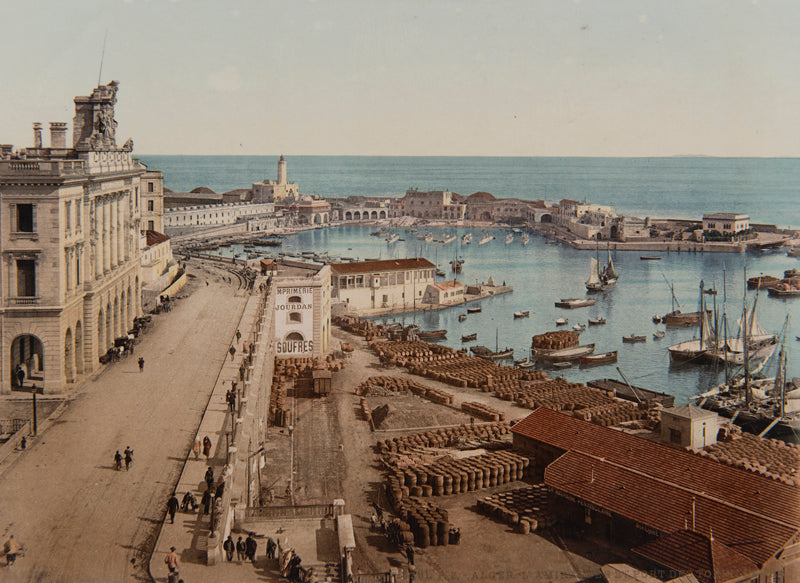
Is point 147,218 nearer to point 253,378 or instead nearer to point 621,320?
point 253,378

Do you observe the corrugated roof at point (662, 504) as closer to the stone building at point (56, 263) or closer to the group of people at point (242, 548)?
the group of people at point (242, 548)

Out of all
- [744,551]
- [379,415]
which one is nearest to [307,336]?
[379,415]

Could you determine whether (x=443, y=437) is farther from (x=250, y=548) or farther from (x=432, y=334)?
(x=432, y=334)

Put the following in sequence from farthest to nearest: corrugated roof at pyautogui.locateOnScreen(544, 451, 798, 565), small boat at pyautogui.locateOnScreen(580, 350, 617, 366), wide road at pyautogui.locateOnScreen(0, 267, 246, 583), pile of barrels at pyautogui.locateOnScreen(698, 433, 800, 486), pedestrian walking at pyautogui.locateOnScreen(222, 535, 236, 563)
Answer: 1. small boat at pyautogui.locateOnScreen(580, 350, 617, 366)
2. pile of barrels at pyautogui.locateOnScreen(698, 433, 800, 486)
3. corrugated roof at pyautogui.locateOnScreen(544, 451, 798, 565)
4. pedestrian walking at pyautogui.locateOnScreen(222, 535, 236, 563)
5. wide road at pyautogui.locateOnScreen(0, 267, 246, 583)

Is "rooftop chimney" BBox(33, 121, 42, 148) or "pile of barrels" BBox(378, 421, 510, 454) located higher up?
"rooftop chimney" BBox(33, 121, 42, 148)

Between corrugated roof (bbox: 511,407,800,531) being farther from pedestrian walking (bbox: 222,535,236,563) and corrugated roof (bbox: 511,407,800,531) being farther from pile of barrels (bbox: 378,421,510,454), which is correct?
pedestrian walking (bbox: 222,535,236,563)

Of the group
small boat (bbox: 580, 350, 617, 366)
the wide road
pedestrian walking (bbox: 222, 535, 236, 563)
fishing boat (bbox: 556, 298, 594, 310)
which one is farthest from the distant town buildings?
fishing boat (bbox: 556, 298, 594, 310)

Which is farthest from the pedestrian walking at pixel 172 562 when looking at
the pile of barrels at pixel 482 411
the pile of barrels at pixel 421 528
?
the pile of barrels at pixel 482 411
